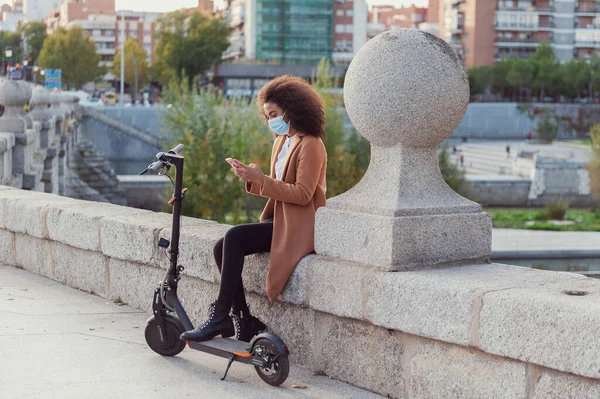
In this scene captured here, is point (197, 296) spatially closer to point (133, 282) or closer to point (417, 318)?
point (133, 282)

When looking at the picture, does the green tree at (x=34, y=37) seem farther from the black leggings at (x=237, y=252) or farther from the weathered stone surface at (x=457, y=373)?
the weathered stone surface at (x=457, y=373)

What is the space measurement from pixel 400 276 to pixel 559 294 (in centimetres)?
79

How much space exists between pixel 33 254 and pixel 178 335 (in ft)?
10.3

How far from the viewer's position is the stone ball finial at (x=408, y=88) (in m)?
4.67

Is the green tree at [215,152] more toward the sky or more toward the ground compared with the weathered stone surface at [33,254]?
more toward the ground

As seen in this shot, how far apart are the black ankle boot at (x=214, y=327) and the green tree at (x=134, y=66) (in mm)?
108943

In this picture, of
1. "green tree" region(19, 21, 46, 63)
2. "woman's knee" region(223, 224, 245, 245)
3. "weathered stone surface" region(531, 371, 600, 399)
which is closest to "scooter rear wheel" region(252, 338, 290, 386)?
"woman's knee" region(223, 224, 245, 245)

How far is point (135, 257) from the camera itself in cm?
659

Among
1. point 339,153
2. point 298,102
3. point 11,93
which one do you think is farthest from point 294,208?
point 339,153

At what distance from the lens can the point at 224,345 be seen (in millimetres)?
5000

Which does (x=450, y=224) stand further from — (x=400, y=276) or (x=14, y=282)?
(x=14, y=282)

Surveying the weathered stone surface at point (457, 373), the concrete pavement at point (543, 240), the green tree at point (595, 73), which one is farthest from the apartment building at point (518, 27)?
the weathered stone surface at point (457, 373)

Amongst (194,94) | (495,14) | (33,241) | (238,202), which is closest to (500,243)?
(238,202)

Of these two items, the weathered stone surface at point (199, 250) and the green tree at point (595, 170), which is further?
the green tree at point (595, 170)
